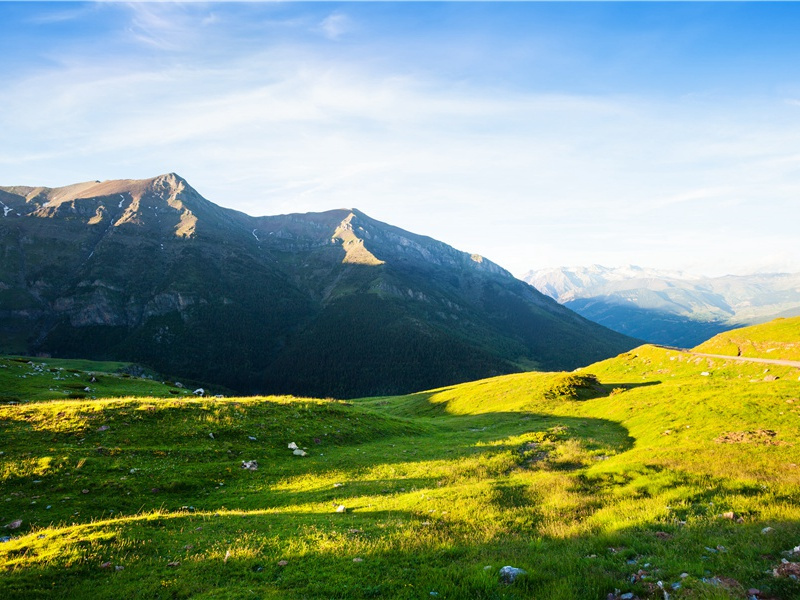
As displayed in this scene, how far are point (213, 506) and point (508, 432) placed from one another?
27.3 meters

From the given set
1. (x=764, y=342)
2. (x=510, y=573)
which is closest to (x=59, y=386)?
(x=510, y=573)

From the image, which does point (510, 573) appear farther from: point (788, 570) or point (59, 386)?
point (59, 386)

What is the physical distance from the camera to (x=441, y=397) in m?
73.8

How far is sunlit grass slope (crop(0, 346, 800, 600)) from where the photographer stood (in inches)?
391

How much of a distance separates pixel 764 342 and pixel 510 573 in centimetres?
6840

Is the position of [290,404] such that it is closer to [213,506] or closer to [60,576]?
[213,506]

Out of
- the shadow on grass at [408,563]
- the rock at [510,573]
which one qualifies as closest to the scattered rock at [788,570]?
the shadow on grass at [408,563]

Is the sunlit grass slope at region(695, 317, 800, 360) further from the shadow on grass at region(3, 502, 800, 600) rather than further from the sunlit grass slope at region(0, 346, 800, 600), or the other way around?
the shadow on grass at region(3, 502, 800, 600)

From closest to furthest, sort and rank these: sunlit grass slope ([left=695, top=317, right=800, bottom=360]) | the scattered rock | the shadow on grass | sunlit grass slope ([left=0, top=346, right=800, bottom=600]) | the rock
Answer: the scattered rock
the shadow on grass
the rock
sunlit grass slope ([left=0, top=346, right=800, bottom=600])
sunlit grass slope ([left=695, top=317, right=800, bottom=360])

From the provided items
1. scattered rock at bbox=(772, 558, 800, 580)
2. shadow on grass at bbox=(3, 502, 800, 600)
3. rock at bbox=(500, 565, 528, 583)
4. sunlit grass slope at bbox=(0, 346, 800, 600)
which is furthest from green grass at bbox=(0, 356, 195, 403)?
scattered rock at bbox=(772, 558, 800, 580)

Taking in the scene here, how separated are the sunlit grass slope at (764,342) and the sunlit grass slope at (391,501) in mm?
26785

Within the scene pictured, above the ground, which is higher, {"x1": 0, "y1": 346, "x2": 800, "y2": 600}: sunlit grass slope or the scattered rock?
the scattered rock

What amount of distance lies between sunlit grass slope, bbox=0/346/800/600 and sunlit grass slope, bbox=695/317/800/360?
1055 inches

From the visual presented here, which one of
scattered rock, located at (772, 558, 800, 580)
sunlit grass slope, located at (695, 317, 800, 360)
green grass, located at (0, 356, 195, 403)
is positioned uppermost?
scattered rock, located at (772, 558, 800, 580)
